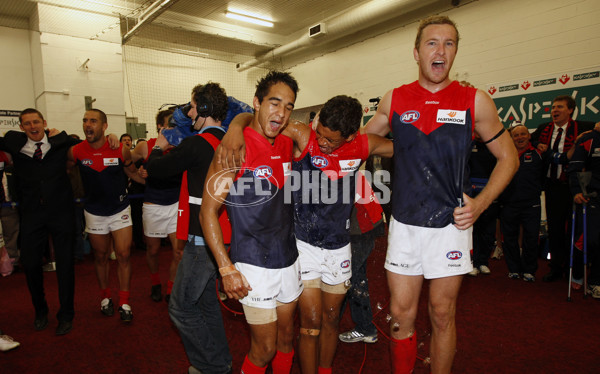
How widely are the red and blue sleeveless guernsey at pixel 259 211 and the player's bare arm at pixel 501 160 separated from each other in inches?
39.0

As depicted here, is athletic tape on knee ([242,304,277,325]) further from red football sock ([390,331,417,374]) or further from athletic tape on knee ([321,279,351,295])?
Answer: red football sock ([390,331,417,374])

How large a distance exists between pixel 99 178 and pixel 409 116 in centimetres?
336

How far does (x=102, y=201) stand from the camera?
3.97 meters

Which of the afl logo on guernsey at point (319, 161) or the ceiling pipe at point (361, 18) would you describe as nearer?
the afl logo on guernsey at point (319, 161)

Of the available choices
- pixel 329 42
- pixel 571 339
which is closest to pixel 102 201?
pixel 571 339

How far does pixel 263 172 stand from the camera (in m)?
2.04

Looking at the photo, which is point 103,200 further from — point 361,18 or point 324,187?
point 361,18

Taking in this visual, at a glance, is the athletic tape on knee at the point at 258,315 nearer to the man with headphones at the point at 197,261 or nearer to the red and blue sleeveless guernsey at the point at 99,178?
the man with headphones at the point at 197,261

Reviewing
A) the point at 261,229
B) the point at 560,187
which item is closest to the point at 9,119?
the point at 261,229

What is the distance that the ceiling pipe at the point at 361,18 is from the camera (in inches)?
334

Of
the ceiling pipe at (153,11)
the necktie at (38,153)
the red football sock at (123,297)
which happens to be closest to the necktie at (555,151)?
the red football sock at (123,297)

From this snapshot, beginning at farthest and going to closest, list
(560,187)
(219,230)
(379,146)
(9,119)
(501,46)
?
1. (9,119)
2. (501,46)
3. (560,187)
4. (379,146)
5. (219,230)

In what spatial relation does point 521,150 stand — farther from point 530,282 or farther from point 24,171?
point 24,171

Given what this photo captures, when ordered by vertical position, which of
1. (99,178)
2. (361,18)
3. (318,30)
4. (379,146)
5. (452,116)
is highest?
(318,30)
